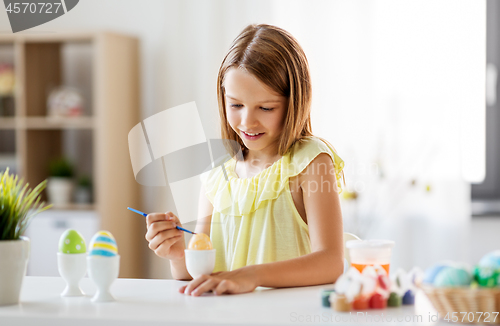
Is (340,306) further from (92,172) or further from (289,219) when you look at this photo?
(92,172)

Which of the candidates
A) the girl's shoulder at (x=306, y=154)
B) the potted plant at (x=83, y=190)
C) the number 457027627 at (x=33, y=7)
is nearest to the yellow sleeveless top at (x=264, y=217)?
the girl's shoulder at (x=306, y=154)

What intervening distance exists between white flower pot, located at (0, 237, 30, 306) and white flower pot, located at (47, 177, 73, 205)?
2055 millimetres

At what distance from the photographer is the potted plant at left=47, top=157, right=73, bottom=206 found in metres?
2.81

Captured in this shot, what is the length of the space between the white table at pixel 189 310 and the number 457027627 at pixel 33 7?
2.54 m

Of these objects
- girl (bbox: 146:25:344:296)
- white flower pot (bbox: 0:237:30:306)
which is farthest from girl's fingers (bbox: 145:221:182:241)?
white flower pot (bbox: 0:237:30:306)

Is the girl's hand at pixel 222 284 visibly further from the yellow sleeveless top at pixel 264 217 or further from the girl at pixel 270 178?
the yellow sleeveless top at pixel 264 217

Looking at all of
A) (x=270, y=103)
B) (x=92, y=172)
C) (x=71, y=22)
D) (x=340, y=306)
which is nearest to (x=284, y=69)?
(x=270, y=103)

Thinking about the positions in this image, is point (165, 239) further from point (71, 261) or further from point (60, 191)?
point (60, 191)

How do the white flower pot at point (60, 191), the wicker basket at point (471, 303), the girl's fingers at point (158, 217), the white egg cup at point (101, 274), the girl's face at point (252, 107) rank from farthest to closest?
the white flower pot at point (60, 191), the girl's face at point (252, 107), the girl's fingers at point (158, 217), the white egg cup at point (101, 274), the wicker basket at point (471, 303)

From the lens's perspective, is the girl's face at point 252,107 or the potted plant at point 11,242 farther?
the girl's face at point 252,107

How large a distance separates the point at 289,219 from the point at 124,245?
183 cm

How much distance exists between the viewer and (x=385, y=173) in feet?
8.43

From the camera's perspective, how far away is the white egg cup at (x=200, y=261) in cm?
87

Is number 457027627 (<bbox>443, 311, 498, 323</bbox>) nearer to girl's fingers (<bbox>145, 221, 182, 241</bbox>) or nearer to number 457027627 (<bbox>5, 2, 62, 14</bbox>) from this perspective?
girl's fingers (<bbox>145, 221, 182, 241</bbox>)
